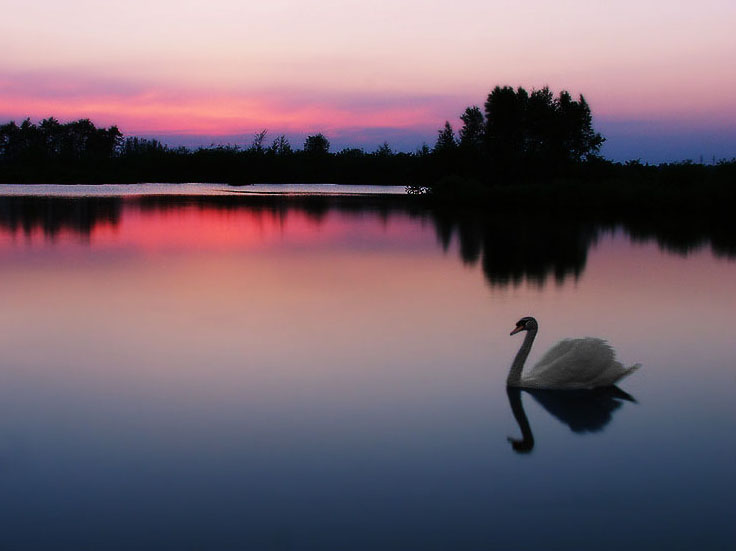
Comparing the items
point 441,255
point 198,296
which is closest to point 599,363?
point 198,296

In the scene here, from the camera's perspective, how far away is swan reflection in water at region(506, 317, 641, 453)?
22.6 ft

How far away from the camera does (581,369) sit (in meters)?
7.07

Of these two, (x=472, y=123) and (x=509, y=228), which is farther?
(x=472, y=123)

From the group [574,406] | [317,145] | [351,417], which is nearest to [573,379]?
[574,406]

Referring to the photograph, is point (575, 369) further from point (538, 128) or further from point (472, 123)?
point (472, 123)

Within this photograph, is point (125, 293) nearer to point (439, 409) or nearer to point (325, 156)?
point (439, 409)

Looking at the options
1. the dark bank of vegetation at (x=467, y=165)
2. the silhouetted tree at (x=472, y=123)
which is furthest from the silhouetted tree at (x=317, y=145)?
the silhouetted tree at (x=472, y=123)

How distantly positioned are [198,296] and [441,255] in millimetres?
8302

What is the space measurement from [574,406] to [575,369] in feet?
1.23

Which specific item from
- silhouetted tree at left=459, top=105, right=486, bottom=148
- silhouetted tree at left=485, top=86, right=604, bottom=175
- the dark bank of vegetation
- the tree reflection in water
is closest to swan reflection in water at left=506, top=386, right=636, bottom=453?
the tree reflection in water

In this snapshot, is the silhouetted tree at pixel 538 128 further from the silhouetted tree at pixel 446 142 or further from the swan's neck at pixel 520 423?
the swan's neck at pixel 520 423

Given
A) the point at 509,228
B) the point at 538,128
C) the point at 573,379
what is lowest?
the point at 509,228

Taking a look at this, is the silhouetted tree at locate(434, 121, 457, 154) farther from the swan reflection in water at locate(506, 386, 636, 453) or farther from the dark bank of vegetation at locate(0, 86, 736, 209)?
the swan reflection in water at locate(506, 386, 636, 453)

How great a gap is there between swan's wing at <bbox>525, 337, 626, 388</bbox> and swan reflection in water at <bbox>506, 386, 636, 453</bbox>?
3.0 inches
